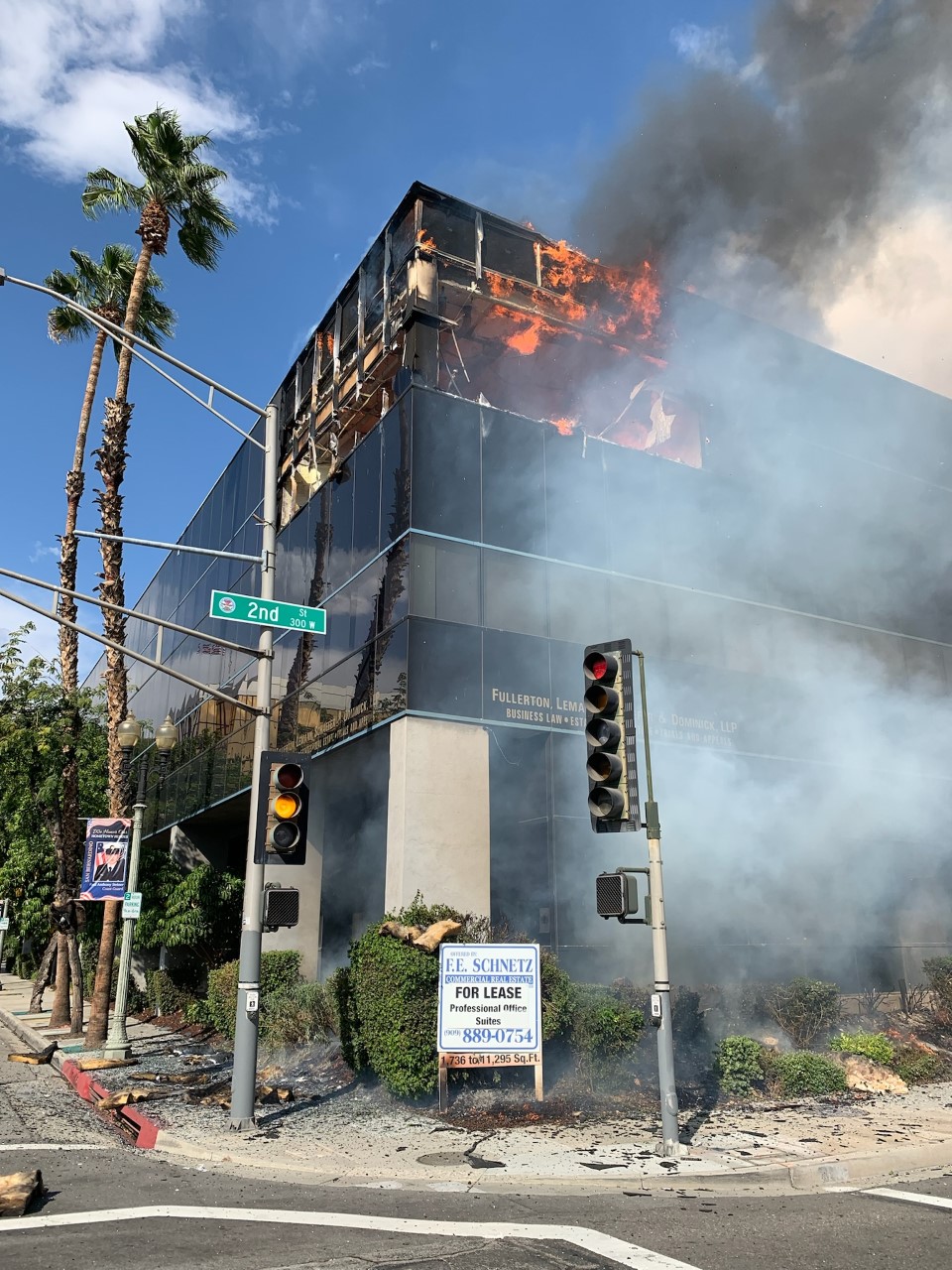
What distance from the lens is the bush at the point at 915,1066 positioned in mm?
9867

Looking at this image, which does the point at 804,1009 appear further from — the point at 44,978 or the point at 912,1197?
the point at 44,978

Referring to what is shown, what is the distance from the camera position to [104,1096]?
31.6 feet

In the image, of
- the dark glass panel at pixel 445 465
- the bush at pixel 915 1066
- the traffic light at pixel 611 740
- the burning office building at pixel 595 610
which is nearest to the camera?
the traffic light at pixel 611 740

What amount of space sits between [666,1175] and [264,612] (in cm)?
616

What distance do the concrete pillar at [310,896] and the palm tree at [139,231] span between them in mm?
Answer: 2723

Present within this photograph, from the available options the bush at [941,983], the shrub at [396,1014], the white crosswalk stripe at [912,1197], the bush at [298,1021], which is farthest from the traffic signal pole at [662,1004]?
the bush at [941,983]

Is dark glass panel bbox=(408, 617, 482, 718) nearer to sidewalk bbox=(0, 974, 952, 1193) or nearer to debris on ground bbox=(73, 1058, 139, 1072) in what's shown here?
sidewalk bbox=(0, 974, 952, 1193)

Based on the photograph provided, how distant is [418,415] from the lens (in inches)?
530

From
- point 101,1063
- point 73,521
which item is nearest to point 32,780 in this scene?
point 73,521

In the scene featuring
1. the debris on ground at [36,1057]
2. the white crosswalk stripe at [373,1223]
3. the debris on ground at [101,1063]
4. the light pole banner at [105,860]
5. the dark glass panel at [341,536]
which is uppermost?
the dark glass panel at [341,536]

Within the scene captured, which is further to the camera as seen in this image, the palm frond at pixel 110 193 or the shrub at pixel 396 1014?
the palm frond at pixel 110 193

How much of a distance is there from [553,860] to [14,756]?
11.2 metres

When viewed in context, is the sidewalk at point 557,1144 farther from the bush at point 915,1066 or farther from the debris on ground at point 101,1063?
the debris on ground at point 101,1063

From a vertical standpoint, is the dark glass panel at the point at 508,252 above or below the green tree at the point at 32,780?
above
